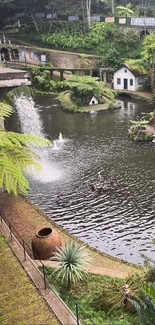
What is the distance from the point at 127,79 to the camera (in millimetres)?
47156

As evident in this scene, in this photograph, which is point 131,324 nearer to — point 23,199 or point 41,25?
point 23,199

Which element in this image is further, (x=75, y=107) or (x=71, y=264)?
(x=75, y=107)

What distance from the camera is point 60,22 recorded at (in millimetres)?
63500

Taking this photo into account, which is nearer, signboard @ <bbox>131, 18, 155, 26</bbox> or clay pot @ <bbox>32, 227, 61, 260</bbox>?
clay pot @ <bbox>32, 227, 61, 260</bbox>

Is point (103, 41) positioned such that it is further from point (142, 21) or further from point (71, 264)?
point (71, 264)

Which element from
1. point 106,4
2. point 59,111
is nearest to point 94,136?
point 59,111

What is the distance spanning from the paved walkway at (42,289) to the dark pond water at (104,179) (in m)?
4.09

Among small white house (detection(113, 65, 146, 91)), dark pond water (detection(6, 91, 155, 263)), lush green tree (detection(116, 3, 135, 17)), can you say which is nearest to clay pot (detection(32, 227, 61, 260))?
dark pond water (detection(6, 91, 155, 263))

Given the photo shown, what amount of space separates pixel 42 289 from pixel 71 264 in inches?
44.4

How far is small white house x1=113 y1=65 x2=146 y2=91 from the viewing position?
46475mm

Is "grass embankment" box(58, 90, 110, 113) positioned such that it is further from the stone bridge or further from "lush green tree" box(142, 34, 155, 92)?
the stone bridge

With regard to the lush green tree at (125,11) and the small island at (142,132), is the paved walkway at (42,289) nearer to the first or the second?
the small island at (142,132)

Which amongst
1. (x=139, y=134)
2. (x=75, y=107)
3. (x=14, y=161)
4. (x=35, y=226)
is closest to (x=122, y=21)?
(x=75, y=107)

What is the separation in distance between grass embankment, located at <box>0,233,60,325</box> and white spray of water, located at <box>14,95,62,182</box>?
11.2 metres
